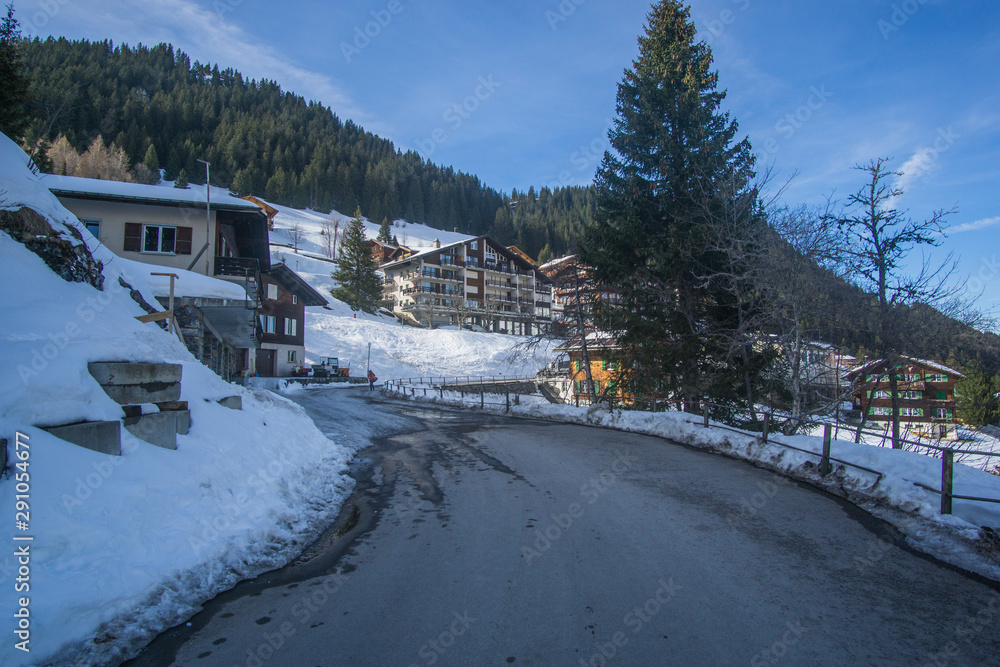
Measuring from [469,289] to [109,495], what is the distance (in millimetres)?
73320

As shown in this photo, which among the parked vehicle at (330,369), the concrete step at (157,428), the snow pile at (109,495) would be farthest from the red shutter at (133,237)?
the parked vehicle at (330,369)

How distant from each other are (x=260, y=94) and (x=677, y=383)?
176 m

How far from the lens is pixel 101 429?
4895mm

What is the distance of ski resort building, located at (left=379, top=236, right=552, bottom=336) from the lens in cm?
7225

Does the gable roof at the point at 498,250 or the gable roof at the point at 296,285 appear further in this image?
the gable roof at the point at 498,250

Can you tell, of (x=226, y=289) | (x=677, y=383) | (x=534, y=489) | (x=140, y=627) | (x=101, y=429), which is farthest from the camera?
(x=677, y=383)

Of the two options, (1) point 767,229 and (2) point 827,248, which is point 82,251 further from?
(2) point 827,248

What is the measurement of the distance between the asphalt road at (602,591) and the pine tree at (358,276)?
6510cm

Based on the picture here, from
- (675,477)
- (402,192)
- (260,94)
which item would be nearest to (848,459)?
(675,477)

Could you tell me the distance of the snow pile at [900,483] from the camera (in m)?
5.29

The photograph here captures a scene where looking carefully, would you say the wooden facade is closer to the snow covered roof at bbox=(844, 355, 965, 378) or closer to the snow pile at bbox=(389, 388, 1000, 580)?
the snow covered roof at bbox=(844, 355, 965, 378)

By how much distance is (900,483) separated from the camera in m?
6.73

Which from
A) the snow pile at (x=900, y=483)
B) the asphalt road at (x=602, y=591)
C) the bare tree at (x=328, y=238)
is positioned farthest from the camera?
the bare tree at (x=328, y=238)

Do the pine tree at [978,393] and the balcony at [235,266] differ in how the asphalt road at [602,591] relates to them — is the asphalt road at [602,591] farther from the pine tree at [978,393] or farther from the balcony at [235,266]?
the balcony at [235,266]
